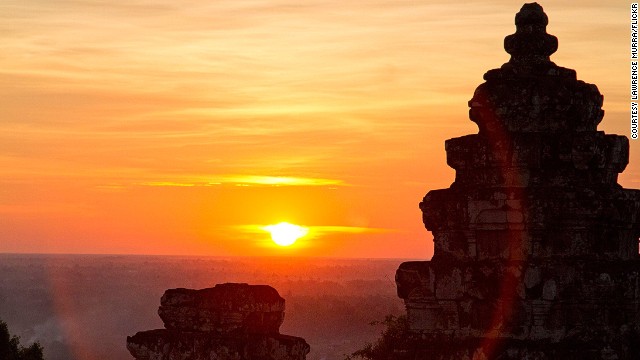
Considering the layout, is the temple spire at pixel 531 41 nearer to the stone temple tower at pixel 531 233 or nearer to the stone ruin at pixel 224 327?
the stone temple tower at pixel 531 233

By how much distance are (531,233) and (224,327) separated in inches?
149

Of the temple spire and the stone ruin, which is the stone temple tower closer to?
the temple spire

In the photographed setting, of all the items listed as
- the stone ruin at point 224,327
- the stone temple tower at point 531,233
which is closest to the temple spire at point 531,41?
the stone temple tower at point 531,233

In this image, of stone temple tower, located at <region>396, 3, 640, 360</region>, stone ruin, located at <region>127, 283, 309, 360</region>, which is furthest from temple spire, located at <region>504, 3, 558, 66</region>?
stone ruin, located at <region>127, 283, 309, 360</region>

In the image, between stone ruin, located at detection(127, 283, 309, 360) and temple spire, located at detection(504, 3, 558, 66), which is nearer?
temple spire, located at detection(504, 3, 558, 66)

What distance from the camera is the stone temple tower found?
12.7m

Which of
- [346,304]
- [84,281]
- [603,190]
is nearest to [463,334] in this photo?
[603,190]

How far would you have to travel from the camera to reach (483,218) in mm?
12992

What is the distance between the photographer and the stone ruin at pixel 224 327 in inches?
548

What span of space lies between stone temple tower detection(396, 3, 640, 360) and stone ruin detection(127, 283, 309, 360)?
1.64 m

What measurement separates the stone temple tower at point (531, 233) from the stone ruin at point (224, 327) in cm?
164

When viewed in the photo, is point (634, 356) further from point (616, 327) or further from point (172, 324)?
point (172, 324)

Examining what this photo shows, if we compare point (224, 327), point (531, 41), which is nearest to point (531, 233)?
point (531, 41)

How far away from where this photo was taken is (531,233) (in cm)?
1276
